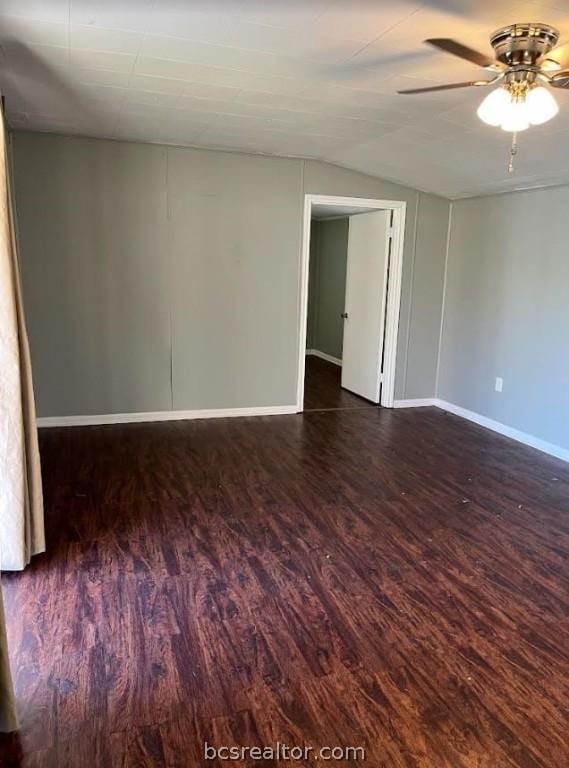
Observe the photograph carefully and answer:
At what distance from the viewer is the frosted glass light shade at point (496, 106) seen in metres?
2.26

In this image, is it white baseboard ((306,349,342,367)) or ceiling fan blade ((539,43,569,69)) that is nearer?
ceiling fan blade ((539,43,569,69))

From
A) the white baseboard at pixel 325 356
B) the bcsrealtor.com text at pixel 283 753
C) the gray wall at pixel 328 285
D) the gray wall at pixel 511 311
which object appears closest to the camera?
the bcsrealtor.com text at pixel 283 753

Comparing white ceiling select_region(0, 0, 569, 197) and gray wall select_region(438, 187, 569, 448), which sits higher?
white ceiling select_region(0, 0, 569, 197)

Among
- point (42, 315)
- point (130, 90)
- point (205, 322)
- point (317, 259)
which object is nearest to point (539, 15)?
point (130, 90)

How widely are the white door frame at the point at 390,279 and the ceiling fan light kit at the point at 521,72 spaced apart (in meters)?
3.08

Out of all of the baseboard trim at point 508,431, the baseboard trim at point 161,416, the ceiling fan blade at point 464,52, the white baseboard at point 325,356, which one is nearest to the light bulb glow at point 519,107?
the ceiling fan blade at point 464,52

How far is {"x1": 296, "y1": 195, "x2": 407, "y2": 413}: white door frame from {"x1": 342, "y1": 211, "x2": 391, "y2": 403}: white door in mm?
74

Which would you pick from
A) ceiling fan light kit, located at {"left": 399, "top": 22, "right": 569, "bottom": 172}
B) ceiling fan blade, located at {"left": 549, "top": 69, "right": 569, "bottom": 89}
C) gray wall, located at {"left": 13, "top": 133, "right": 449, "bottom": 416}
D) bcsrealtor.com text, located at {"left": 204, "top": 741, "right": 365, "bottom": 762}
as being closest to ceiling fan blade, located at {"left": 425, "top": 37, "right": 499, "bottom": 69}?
ceiling fan light kit, located at {"left": 399, "top": 22, "right": 569, "bottom": 172}

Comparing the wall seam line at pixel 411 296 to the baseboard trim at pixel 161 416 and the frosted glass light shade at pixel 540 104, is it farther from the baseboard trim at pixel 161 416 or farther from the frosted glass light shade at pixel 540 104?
the frosted glass light shade at pixel 540 104

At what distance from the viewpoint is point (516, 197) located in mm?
4902

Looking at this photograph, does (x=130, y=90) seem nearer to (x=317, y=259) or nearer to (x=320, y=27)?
(x=320, y=27)

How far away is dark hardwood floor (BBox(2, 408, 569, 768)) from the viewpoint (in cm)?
183

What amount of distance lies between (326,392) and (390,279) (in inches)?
62.0

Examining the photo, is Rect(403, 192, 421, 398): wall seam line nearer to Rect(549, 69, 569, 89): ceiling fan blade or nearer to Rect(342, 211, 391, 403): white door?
Rect(342, 211, 391, 403): white door
